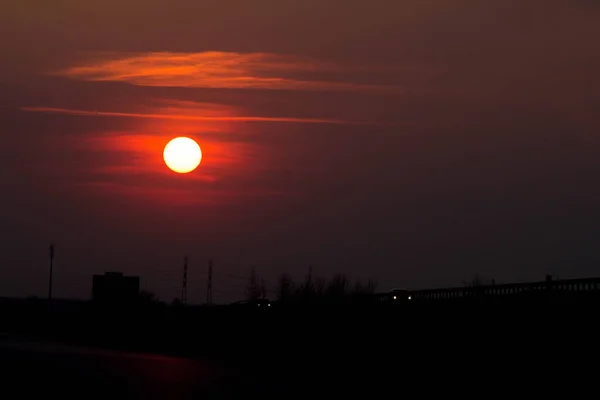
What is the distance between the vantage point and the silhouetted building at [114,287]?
93312 millimetres

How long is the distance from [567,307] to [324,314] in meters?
18.7

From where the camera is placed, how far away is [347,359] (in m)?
40.6

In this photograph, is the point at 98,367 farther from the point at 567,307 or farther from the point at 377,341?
the point at 567,307

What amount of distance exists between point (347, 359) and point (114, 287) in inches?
2224

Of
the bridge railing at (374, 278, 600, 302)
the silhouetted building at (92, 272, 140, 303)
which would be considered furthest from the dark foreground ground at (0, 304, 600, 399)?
Answer: the silhouetted building at (92, 272, 140, 303)

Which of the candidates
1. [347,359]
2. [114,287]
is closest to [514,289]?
[347,359]

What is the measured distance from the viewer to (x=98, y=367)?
3675 cm

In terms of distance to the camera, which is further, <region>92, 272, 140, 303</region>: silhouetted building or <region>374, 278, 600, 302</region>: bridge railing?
<region>92, 272, 140, 303</region>: silhouetted building

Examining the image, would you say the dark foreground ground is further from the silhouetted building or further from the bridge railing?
the silhouetted building

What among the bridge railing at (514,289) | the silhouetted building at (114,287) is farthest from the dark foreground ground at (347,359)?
the silhouetted building at (114,287)

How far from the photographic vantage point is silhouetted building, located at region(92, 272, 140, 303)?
93.3 meters

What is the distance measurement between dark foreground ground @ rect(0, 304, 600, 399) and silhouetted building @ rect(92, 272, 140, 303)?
37961 mm

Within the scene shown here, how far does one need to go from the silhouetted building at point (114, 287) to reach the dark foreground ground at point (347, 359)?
1495 inches

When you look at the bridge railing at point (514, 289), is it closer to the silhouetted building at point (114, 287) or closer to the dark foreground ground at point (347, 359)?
the dark foreground ground at point (347, 359)
